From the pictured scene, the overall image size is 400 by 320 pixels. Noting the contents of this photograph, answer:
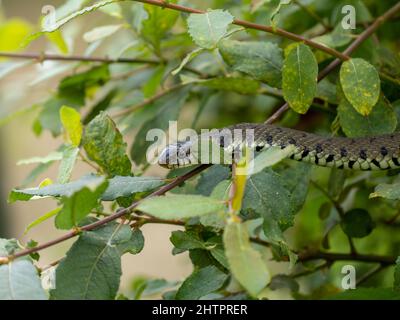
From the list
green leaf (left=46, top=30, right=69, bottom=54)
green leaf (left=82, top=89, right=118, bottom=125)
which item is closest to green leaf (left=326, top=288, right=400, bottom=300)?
green leaf (left=82, top=89, right=118, bottom=125)

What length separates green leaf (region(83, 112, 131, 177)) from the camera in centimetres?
204

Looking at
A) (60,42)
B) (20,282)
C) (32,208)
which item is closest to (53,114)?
(60,42)

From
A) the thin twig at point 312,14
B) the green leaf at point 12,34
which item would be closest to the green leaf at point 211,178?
the thin twig at point 312,14

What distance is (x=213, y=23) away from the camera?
6.36ft

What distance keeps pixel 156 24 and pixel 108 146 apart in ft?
2.48

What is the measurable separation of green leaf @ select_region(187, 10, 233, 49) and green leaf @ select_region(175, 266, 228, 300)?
0.61 metres

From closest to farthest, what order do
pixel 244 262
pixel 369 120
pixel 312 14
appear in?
1. pixel 244 262
2. pixel 369 120
3. pixel 312 14

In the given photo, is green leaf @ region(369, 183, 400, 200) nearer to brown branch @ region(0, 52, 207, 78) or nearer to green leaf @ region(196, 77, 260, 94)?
green leaf @ region(196, 77, 260, 94)

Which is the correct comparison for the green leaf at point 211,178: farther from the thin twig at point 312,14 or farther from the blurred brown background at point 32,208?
the blurred brown background at point 32,208

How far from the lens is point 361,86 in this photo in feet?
6.99

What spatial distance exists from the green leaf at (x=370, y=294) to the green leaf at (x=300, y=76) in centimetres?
54

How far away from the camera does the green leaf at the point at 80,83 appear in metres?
3.00

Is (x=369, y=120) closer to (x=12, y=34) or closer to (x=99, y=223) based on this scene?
(x=99, y=223)
